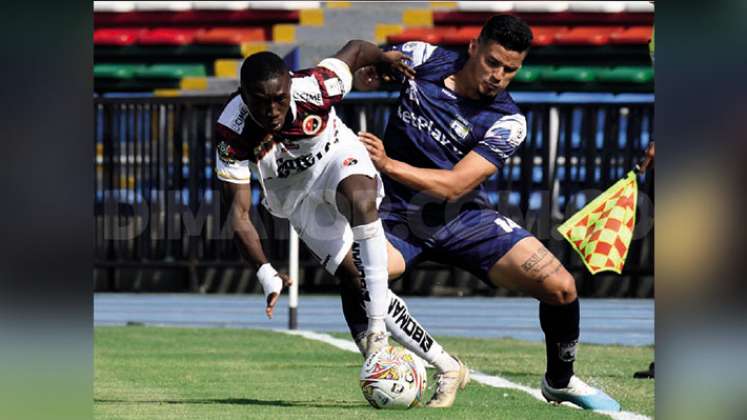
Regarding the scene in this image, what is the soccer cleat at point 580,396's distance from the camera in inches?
312

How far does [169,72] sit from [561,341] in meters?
17.7

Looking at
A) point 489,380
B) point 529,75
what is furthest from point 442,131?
point 529,75

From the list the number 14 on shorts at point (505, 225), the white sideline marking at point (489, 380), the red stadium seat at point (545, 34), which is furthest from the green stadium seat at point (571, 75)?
the number 14 on shorts at point (505, 225)

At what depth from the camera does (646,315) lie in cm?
1719

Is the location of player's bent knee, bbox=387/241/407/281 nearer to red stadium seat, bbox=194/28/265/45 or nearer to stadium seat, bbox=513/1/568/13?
stadium seat, bbox=513/1/568/13

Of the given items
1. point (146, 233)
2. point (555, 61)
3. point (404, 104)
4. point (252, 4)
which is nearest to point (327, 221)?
point (404, 104)

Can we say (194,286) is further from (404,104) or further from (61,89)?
(61,89)

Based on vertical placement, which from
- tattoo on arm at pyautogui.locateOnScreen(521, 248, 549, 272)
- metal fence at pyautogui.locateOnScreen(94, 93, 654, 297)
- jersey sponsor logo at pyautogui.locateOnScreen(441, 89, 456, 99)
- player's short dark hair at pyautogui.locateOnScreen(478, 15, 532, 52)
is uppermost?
player's short dark hair at pyautogui.locateOnScreen(478, 15, 532, 52)

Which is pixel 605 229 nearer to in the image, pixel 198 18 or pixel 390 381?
pixel 390 381

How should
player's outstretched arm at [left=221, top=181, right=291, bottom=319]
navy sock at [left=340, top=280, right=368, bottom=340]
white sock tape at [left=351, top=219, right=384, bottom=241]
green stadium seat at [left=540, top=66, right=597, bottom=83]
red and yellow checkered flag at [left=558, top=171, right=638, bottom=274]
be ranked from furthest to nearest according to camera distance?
green stadium seat at [left=540, top=66, right=597, bottom=83]
red and yellow checkered flag at [left=558, top=171, right=638, bottom=274]
navy sock at [left=340, top=280, right=368, bottom=340]
white sock tape at [left=351, top=219, right=384, bottom=241]
player's outstretched arm at [left=221, top=181, right=291, bottom=319]

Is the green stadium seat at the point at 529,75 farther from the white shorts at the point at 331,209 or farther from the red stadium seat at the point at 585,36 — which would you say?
the white shorts at the point at 331,209

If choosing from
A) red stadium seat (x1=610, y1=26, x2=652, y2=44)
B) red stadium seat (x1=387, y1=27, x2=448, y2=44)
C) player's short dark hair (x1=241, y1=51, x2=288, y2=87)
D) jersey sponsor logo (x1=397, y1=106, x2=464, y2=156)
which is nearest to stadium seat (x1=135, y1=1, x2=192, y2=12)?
red stadium seat (x1=387, y1=27, x2=448, y2=44)

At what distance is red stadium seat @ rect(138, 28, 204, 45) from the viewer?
2555 centimetres

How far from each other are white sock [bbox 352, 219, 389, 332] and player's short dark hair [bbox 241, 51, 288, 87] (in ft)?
3.28
